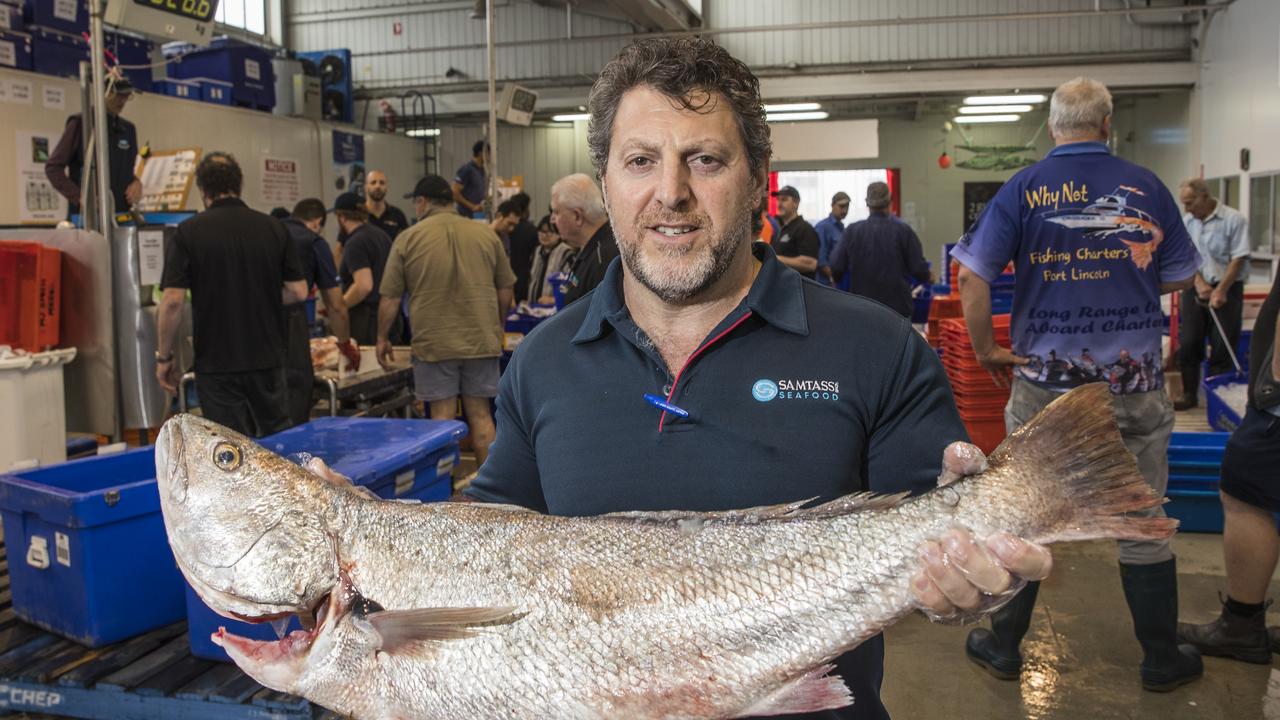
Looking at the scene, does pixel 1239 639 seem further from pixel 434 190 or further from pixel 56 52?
pixel 56 52

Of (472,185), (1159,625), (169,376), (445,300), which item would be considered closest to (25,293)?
(169,376)

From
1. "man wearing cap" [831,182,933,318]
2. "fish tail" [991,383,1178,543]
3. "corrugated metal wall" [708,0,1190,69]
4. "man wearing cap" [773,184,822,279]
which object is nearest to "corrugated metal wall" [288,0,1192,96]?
"corrugated metal wall" [708,0,1190,69]

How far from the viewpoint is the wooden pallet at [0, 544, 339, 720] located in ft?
10.4

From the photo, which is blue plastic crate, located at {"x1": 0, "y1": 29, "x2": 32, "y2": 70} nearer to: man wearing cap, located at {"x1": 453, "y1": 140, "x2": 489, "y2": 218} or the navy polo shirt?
man wearing cap, located at {"x1": 453, "y1": 140, "x2": 489, "y2": 218}

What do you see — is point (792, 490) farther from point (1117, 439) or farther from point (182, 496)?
point (182, 496)

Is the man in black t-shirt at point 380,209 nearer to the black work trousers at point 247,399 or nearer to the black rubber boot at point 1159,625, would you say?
the black work trousers at point 247,399

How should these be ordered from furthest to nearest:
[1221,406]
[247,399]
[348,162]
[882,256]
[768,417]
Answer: [348,162] < [882,256] < [1221,406] < [247,399] < [768,417]

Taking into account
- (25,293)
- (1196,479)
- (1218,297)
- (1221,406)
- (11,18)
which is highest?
(11,18)

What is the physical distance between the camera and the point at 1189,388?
29.6ft

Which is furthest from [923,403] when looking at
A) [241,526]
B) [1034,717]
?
[1034,717]

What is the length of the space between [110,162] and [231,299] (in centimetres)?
256

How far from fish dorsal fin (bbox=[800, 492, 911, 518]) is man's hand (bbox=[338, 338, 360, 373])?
17.7ft

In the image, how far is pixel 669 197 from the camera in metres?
1.69

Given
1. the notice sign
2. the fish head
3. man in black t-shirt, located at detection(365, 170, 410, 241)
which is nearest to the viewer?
the fish head
